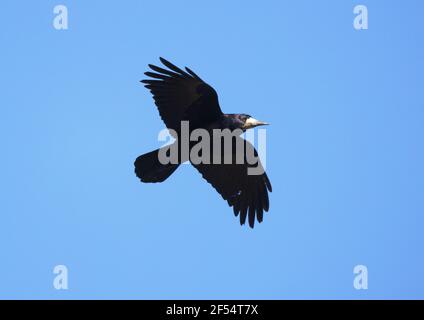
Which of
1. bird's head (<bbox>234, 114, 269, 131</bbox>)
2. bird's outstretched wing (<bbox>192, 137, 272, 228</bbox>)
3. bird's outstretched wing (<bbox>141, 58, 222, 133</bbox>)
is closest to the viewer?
bird's outstretched wing (<bbox>141, 58, 222, 133</bbox>)

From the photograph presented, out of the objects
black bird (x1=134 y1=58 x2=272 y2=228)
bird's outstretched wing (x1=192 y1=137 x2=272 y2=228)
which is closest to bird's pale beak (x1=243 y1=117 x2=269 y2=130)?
black bird (x1=134 y1=58 x2=272 y2=228)

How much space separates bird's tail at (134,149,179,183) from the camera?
1055cm

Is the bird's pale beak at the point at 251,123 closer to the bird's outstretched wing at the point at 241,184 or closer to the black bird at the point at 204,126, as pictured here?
the black bird at the point at 204,126

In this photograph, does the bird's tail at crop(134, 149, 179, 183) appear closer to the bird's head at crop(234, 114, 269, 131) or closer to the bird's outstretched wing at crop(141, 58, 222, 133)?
the bird's outstretched wing at crop(141, 58, 222, 133)

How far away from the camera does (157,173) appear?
10.6 meters

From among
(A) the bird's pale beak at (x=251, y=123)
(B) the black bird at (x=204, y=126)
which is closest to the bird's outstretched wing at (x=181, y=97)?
(B) the black bird at (x=204, y=126)

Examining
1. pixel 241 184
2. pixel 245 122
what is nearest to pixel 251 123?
pixel 245 122

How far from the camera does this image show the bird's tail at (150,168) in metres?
10.6

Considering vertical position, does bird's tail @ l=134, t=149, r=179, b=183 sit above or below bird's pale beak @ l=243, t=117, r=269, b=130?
below

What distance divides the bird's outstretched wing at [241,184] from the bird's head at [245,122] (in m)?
0.26

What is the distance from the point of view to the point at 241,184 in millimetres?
11219

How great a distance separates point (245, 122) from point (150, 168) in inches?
54.5
